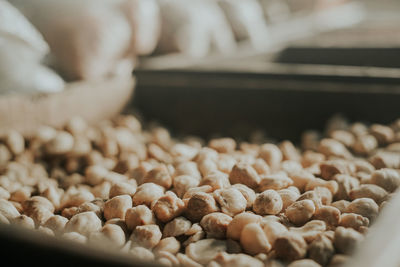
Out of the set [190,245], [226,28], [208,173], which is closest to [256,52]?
[226,28]

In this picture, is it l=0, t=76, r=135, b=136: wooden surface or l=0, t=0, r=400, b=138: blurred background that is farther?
l=0, t=0, r=400, b=138: blurred background

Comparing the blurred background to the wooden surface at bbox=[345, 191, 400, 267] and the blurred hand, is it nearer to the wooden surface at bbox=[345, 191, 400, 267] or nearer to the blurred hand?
the blurred hand

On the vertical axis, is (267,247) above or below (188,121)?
below

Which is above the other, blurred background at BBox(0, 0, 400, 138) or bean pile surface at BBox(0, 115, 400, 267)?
blurred background at BBox(0, 0, 400, 138)

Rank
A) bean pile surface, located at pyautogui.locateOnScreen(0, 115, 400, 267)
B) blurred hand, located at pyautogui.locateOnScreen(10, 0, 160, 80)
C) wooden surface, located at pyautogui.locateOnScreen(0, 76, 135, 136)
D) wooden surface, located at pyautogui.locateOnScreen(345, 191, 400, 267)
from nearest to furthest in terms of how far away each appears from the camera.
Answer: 1. wooden surface, located at pyautogui.locateOnScreen(345, 191, 400, 267)
2. bean pile surface, located at pyautogui.locateOnScreen(0, 115, 400, 267)
3. wooden surface, located at pyautogui.locateOnScreen(0, 76, 135, 136)
4. blurred hand, located at pyautogui.locateOnScreen(10, 0, 160, 80)

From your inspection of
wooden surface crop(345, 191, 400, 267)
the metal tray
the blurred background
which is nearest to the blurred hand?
the blurred background

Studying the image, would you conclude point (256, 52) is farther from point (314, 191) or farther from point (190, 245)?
point (190, 245)

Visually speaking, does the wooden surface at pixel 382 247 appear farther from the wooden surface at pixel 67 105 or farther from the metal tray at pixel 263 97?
the wooden surface at pixel 67 105
